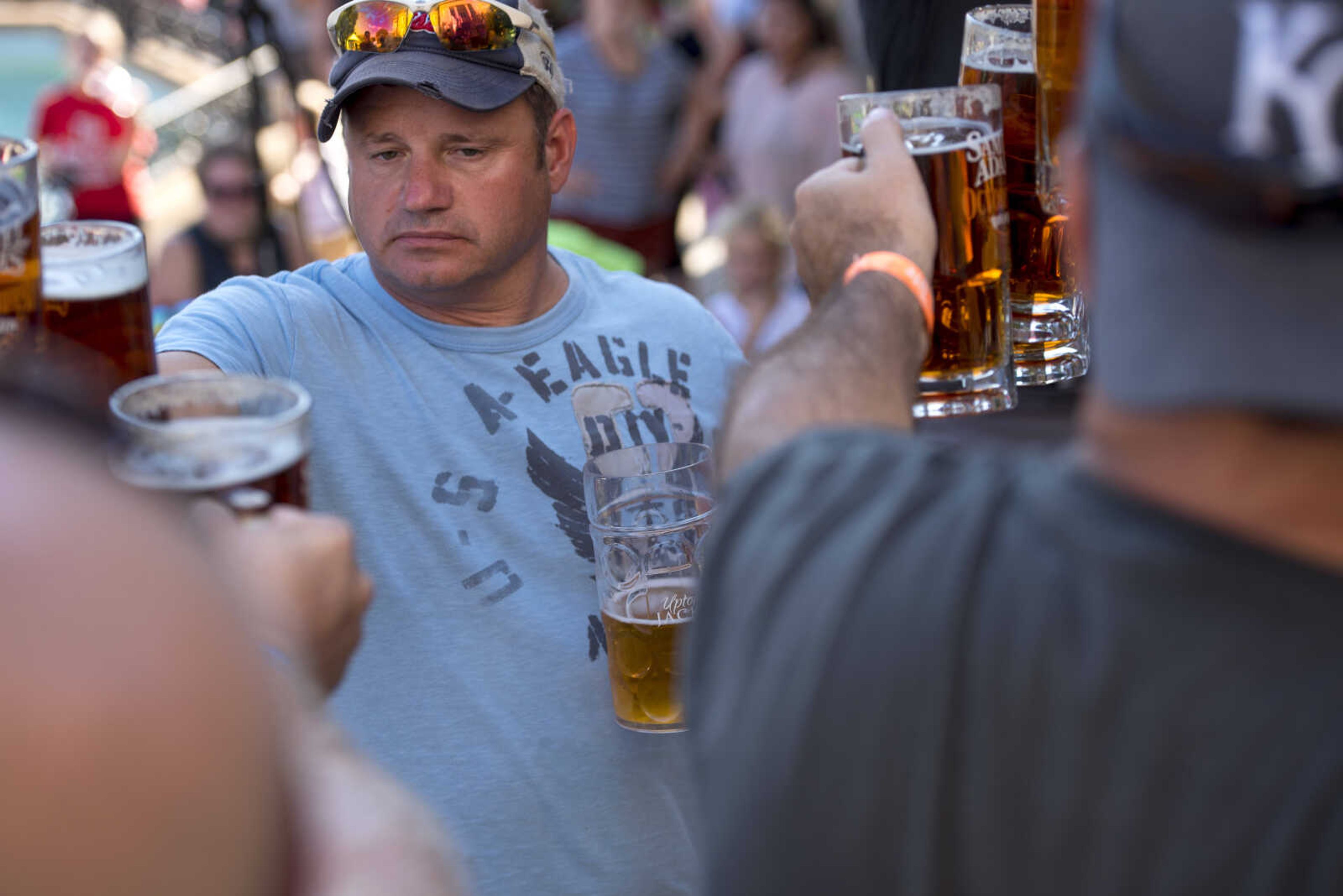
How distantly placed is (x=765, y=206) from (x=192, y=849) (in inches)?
211

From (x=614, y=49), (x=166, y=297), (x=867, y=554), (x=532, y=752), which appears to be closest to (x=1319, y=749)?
(x=867, y=554)

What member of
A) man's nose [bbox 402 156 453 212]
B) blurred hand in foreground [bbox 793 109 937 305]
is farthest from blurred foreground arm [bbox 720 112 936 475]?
man's nose [bbox 402 156 453 212]

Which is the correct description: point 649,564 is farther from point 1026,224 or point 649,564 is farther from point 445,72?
point 445,72

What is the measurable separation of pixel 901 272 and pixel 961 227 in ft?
0.41

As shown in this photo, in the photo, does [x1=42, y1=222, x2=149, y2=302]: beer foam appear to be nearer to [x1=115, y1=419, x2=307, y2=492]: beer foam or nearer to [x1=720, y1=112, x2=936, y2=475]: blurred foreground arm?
[x1=115, y1=419, x2=307, y2=492]: beer foam

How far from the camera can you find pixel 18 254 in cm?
123

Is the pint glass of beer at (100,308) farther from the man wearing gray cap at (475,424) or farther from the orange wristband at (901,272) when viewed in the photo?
the orange wristband at (901,272)

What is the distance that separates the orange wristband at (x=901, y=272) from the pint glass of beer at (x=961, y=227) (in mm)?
56

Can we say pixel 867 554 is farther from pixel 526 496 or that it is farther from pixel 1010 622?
pixel 526 496

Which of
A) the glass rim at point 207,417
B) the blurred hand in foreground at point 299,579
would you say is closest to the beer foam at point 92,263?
the glass rim at point 207,417

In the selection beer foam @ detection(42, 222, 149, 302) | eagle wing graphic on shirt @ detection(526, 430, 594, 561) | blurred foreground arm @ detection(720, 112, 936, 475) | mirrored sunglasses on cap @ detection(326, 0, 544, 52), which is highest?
mirrored sunglasses on cap @ detection(326, 0, 544, 52)

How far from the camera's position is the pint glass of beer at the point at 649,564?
1.90 meters

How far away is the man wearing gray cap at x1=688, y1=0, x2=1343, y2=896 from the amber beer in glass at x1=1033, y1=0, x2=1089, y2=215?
603 millimetres

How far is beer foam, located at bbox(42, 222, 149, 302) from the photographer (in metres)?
1.31
